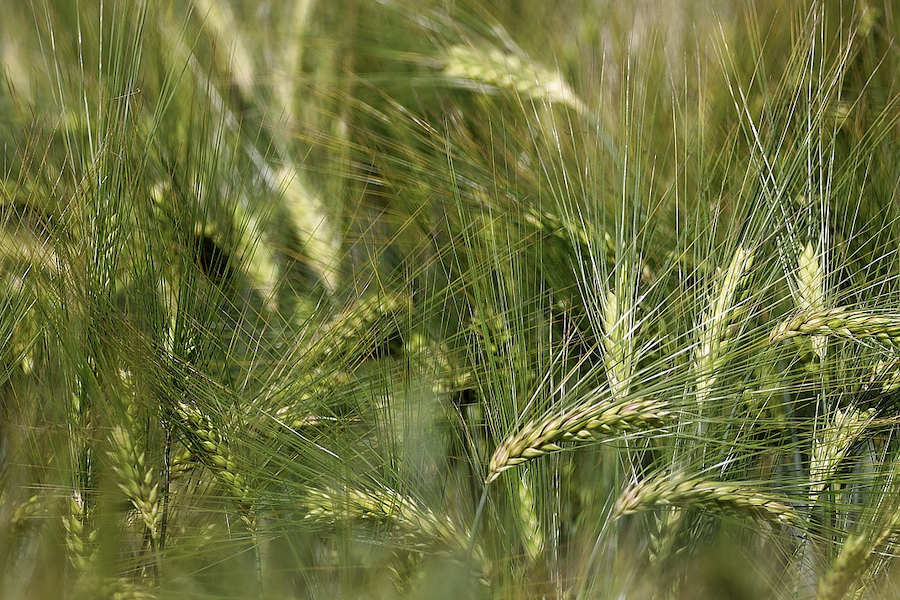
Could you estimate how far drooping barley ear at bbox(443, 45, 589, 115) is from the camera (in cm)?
96

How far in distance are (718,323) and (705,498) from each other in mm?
154

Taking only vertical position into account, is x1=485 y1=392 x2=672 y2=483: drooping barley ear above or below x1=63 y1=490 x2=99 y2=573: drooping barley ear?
above

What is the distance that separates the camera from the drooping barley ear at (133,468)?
597 millimetres

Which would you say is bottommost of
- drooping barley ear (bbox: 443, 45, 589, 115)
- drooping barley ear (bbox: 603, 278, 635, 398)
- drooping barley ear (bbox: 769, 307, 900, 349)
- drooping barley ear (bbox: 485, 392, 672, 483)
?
drooping barley ear (bbox: 485, 392, 672, 483)

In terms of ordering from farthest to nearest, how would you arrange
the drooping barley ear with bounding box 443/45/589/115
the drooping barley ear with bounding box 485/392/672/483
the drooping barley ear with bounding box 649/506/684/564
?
1. the drooping barley ear with bounding box 443/45/589/115
2. the drooping barley ear with bounding box 649/506/684/564
3. the drooping barley ear with bounding box 485/392/672/483

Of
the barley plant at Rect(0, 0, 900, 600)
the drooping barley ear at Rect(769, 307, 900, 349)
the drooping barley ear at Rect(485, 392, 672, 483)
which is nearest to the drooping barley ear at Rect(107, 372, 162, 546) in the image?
the barley plant at Rect(0, 0, 900, 600)

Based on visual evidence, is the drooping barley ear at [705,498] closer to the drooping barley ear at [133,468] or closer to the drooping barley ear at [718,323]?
the drooping barley ear at [718,323]

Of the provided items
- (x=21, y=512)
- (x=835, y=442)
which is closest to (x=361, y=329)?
(x=21, y=512)

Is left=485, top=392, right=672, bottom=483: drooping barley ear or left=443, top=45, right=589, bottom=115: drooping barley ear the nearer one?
left=485, top=392, right=672, bottom=483: drooping barley ear

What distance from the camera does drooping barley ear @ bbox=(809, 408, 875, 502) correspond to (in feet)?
2.19

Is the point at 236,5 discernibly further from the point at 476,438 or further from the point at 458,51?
the point at 476,438

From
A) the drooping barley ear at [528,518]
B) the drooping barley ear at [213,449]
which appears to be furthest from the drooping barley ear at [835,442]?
the drooping barley ear at [213,449]

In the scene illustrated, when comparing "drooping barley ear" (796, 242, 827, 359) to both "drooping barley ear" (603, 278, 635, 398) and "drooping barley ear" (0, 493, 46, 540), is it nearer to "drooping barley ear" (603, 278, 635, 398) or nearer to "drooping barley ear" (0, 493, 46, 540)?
"drooping barley ear" (603, 278, 635, 398)

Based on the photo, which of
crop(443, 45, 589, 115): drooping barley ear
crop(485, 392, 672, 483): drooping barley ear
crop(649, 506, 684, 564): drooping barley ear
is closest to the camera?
crop(485, 392, 672, 483): drooping barley ear
